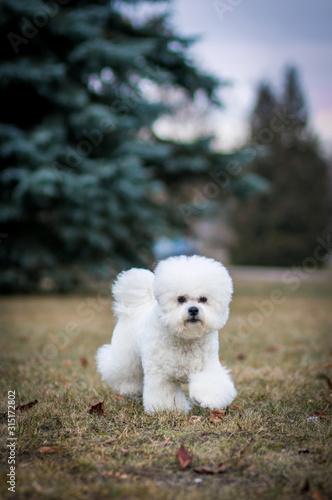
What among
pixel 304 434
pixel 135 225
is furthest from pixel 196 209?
pixel 304 434

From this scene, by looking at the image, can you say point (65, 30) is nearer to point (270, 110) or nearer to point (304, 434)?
point (304, 434)

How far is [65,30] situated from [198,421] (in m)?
9.47

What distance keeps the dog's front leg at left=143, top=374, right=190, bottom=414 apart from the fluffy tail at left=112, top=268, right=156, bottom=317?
62 cm

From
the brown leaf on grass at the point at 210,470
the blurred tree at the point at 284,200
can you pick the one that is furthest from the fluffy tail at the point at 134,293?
the blurred tree at the point at 284,200

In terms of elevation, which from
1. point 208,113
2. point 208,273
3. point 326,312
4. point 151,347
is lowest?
point 151,347

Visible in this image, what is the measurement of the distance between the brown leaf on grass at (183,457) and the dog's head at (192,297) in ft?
2.32

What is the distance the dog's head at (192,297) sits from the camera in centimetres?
290

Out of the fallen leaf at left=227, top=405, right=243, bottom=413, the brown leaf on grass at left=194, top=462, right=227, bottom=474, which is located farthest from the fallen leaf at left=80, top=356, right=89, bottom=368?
the brown leaf on grass at left=194, top=462, right=227, bottom=474

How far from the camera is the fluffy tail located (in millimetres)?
3592

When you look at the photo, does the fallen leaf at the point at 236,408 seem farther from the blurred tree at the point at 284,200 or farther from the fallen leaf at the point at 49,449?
the blurred tree at the point at 284,200

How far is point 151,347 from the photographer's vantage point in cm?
309

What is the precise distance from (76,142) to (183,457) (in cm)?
960

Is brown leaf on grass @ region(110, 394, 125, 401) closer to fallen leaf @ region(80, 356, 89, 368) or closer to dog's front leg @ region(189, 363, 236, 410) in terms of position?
dog's front leg @ region(189, 363, 236, 410)

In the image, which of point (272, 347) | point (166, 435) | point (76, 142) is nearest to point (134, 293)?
point (166, 435)
